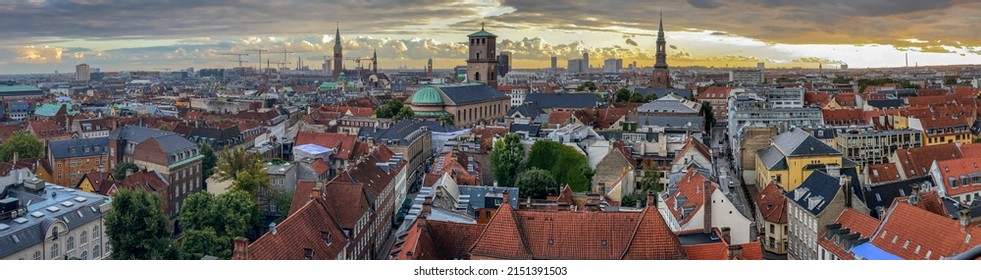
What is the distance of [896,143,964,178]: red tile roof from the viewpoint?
44.7ft

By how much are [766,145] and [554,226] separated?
1149 centimetres

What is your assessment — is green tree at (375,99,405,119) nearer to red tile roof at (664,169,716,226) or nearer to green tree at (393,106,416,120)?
green tree at (393,106,416,120)

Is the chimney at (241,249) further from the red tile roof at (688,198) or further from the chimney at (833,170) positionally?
the chimney at (833,170)

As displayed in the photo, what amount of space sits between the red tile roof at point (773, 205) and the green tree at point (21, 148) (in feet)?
44.9

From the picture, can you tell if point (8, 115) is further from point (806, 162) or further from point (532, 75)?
point (532, 75)

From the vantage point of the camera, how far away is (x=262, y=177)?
12.1 metres

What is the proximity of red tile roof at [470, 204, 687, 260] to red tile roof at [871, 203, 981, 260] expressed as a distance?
2.13m

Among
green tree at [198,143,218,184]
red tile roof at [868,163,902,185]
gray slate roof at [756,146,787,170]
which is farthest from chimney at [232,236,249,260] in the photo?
red tile roof at [868,163,902,185]

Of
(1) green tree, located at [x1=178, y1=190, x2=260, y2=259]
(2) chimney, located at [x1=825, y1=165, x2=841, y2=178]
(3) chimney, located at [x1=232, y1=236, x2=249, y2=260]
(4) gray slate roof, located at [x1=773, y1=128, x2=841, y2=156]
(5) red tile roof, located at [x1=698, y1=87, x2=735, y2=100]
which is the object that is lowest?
(1) green tree, located at [x1=178, y1=190, x2=260, y2=259]

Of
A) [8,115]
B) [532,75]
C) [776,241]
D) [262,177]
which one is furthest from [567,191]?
[532,75]

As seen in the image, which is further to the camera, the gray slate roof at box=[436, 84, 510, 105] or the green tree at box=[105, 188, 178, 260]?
the gray slate roof at box=[436, 84, 510, 105]

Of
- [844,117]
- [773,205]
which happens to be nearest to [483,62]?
[844,117]

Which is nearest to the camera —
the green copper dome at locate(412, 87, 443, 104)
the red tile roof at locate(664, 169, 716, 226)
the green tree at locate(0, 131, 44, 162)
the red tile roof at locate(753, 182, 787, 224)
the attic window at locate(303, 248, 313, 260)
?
the attic window at locate(303, 248, 313, 260)

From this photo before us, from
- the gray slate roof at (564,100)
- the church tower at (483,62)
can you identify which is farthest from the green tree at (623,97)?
the church tower at (483,62)
